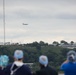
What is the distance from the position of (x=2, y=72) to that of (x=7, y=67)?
15.3 inches

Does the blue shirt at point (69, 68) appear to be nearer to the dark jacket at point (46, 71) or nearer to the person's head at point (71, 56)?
the person's head at point (71, 56)

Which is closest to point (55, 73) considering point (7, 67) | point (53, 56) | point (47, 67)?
point (47, 67)

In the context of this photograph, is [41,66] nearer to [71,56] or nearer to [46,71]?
[46,71]

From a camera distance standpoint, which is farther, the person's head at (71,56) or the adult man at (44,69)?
the adult man at (44,69)

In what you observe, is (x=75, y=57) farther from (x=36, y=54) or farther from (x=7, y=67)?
(x=36, y=54)

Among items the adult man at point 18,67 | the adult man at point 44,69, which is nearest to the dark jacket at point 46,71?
the adult man at point 44,69

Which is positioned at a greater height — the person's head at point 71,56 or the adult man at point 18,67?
the person's head at point 71,56

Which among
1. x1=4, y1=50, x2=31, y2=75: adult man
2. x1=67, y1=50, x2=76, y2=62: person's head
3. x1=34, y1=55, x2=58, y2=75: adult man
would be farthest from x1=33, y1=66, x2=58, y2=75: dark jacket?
x1=67, y1=50, x2=76, y2=62: person's head

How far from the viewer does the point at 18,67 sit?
13.8m

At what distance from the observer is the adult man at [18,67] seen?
13719mm

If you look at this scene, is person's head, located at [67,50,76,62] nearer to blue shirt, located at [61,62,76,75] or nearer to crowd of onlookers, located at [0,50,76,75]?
crowd of onlookers, located at [0,50,76,75]

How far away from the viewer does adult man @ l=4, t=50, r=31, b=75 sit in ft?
45.0

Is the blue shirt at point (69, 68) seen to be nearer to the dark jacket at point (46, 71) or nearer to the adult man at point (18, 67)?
the dark jacket at point (46, 71)

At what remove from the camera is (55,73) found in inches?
549
